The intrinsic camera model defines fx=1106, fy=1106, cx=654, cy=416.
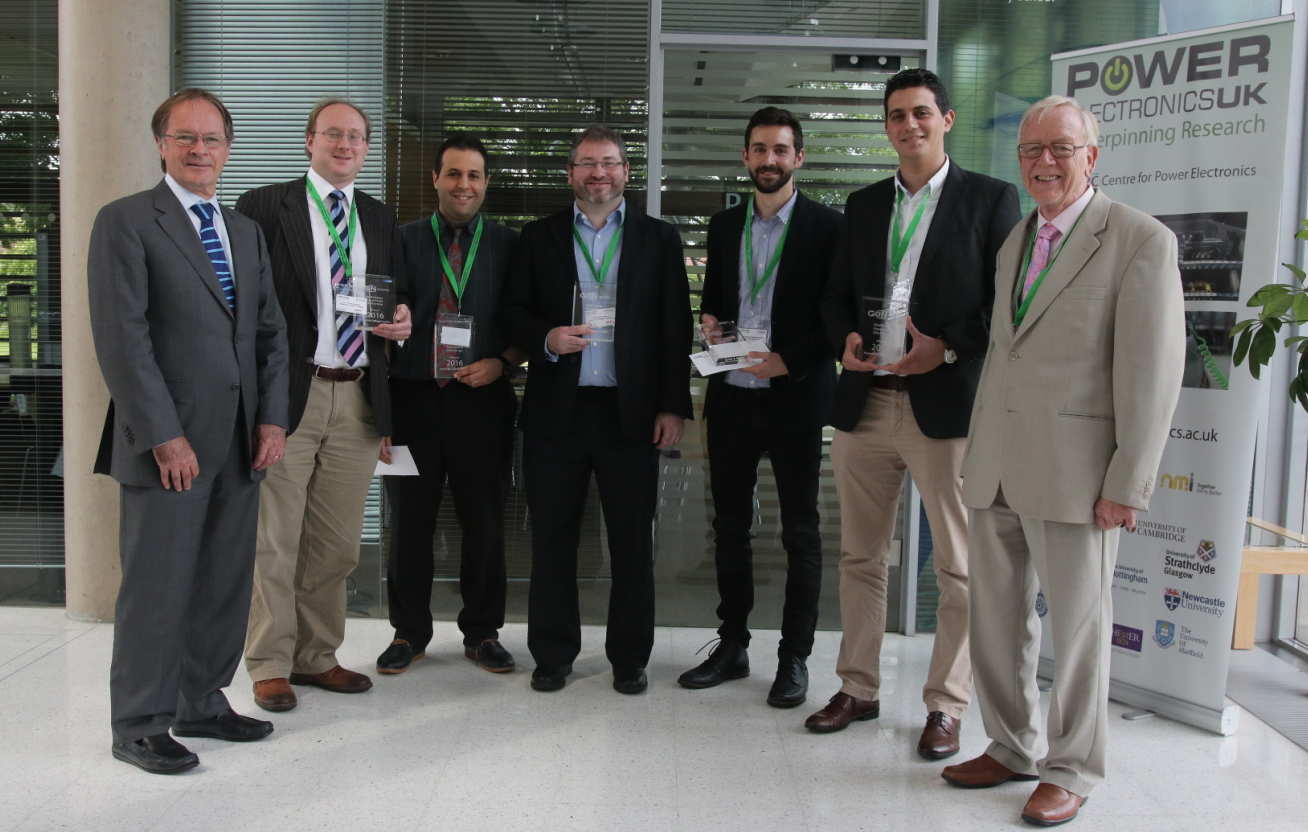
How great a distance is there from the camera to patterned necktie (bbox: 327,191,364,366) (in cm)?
396

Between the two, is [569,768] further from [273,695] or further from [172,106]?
[172,106]

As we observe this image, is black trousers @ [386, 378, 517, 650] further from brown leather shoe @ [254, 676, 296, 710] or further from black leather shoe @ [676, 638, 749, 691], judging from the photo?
black leather shoe @ [676, 638, 749, 691]

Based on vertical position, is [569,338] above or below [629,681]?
above

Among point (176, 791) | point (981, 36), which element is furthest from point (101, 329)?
point (981, 36)

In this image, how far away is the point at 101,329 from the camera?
319 cm

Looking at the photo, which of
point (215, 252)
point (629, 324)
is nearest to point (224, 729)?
point (215, 252)

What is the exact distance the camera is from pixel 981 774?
338cm

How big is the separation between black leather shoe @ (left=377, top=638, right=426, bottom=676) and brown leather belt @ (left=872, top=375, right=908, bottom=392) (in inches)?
84.3

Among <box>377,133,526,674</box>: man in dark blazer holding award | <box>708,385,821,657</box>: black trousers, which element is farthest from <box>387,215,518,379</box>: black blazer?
<box>708,385,821,657</box>: black trousers

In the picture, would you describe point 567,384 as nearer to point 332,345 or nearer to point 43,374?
point 332,345

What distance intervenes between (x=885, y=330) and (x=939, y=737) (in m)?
1.34

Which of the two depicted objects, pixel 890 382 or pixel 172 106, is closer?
pixel 172 106

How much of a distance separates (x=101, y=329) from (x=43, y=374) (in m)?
2.48

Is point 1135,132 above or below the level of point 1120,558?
above
